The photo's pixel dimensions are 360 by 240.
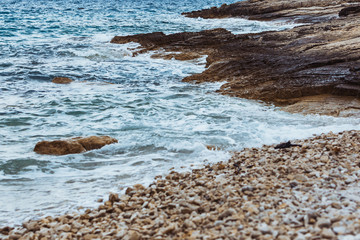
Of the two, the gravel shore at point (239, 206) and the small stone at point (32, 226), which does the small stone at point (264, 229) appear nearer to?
the gravel shore at point (239, 206)

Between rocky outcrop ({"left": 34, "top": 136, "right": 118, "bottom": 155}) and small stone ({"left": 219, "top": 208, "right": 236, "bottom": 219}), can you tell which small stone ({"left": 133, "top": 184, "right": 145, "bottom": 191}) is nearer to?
small stone ({"left": 219, "top": 208, "right": 236, "bottom": 219})

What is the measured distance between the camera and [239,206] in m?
3.56

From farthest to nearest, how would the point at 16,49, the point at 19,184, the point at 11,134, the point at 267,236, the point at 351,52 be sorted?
the point at 16,49, the point at 351,52, the point at 11,134, the point at 19,184, the point at 267,236

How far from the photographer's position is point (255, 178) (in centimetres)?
425

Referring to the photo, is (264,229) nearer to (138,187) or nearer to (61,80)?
(138,187)

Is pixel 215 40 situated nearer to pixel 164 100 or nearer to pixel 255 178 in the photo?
pixel 164 100

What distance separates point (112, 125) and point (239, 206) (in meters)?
5.06

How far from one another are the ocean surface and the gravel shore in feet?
1.60

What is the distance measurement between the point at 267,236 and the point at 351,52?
8216mm

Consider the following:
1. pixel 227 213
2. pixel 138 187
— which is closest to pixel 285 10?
pixel 138 187

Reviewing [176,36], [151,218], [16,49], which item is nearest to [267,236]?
[151,218]

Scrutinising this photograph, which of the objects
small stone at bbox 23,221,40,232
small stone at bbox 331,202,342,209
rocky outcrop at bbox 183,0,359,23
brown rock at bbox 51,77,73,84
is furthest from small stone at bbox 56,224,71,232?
rocky outcrop at bbox 183,0,359,23

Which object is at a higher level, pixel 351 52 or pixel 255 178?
pixel 351 52

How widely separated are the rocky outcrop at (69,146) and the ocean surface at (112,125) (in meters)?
0.14
